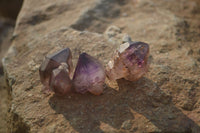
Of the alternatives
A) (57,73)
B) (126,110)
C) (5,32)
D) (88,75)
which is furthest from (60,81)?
(5,32)

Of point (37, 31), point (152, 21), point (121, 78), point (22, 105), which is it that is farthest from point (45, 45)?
point (152, 21)

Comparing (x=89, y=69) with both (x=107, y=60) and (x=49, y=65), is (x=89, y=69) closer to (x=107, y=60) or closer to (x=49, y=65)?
(x=49, y=65)

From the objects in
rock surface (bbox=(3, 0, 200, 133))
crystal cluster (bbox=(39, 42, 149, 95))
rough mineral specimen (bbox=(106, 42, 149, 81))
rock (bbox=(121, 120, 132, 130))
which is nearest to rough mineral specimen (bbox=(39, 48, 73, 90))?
crystal cluster (bbox=(39, 42, 149, 95))

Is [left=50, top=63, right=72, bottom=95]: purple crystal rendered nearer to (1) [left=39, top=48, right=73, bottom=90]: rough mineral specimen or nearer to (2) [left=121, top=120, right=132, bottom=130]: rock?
(1) [left=39, top=48, right=73, bottom=90]: rough mineral specimen

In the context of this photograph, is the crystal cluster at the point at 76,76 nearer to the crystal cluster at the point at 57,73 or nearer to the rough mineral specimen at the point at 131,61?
the crystal cluster at the point at 57,73

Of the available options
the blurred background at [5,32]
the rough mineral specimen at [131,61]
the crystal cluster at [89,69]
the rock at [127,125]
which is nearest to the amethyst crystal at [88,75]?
the crystal cluster at [89,69]
